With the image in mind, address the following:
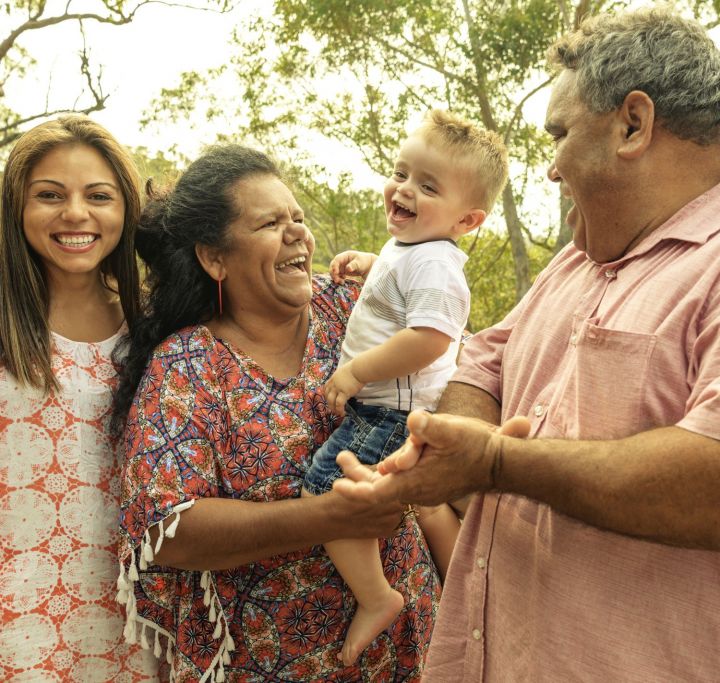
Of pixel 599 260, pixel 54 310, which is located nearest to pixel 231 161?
pixel 54 310

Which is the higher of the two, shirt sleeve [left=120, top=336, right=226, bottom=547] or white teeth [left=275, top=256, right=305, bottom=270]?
white teeth [left=275, top=256, right=305, bottom=270]

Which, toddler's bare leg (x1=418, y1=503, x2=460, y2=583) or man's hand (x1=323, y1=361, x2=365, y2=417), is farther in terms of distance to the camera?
toddler's bare leg (x1=418, y1=503, x2=460, y2=583)

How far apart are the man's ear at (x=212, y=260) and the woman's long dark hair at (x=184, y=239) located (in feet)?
0.07

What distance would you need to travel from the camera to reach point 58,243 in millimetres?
2617

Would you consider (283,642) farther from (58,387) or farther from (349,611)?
(58,387)

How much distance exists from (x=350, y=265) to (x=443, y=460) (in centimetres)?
132

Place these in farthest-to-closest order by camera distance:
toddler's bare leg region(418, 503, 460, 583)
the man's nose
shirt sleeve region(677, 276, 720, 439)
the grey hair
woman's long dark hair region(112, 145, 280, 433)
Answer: toddler's bare leg region(418, 503, 460, 583)
woman's long dark hair region(112, 145, 280, 433)
the man's nose
the grey hair
shirt sleeve region(677, 276, 720, 439)

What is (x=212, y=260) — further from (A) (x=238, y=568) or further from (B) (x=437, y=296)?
(A) (x=238, y=568)

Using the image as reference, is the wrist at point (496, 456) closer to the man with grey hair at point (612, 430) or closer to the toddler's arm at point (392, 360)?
the man with grey hair at point (612, 430)

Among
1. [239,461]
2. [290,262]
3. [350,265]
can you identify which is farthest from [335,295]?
[239,461]

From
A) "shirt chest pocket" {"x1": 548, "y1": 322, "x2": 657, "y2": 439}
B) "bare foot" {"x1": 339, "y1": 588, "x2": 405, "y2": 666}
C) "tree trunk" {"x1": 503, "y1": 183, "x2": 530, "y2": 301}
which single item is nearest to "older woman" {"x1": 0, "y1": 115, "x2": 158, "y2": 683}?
"bare foot" {"x1": 339, "y1": 588, "x2": 405, "y2": 666}

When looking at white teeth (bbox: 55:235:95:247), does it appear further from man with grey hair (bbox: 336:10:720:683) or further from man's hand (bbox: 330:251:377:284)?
man with grey hair (bbox: 336:10:720:683)

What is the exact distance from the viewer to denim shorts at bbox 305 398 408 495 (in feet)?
7.88

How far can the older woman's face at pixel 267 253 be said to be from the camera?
8.68ft
